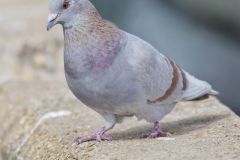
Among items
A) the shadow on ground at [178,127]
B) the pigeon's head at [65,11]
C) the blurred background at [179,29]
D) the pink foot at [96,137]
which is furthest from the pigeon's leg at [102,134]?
the blurred background at [179,29]

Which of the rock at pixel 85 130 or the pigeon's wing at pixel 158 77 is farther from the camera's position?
the pigeon's wing at pixel 158 77

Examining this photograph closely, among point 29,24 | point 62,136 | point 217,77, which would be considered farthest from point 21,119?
point 217,77

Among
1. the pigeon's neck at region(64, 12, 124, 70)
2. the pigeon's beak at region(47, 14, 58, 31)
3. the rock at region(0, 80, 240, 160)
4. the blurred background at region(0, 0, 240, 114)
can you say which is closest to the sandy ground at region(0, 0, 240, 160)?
the rock at region(0, 80, 240, 160)

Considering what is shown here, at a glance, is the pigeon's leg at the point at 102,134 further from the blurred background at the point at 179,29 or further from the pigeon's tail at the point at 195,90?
the blurred background at the point at 179,29

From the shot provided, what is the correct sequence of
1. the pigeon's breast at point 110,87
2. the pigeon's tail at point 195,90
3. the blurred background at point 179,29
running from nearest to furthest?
the pigeon's breast at point 110,87 → the pigeon's tail at point 195,90 → the blurred background at point 179,29

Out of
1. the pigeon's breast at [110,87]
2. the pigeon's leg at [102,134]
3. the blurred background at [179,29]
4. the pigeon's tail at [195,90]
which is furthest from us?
the blurred background at [179,29]

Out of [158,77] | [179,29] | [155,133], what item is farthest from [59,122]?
[179,29]

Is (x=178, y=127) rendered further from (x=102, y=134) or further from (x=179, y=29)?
(x=179, y=29)
